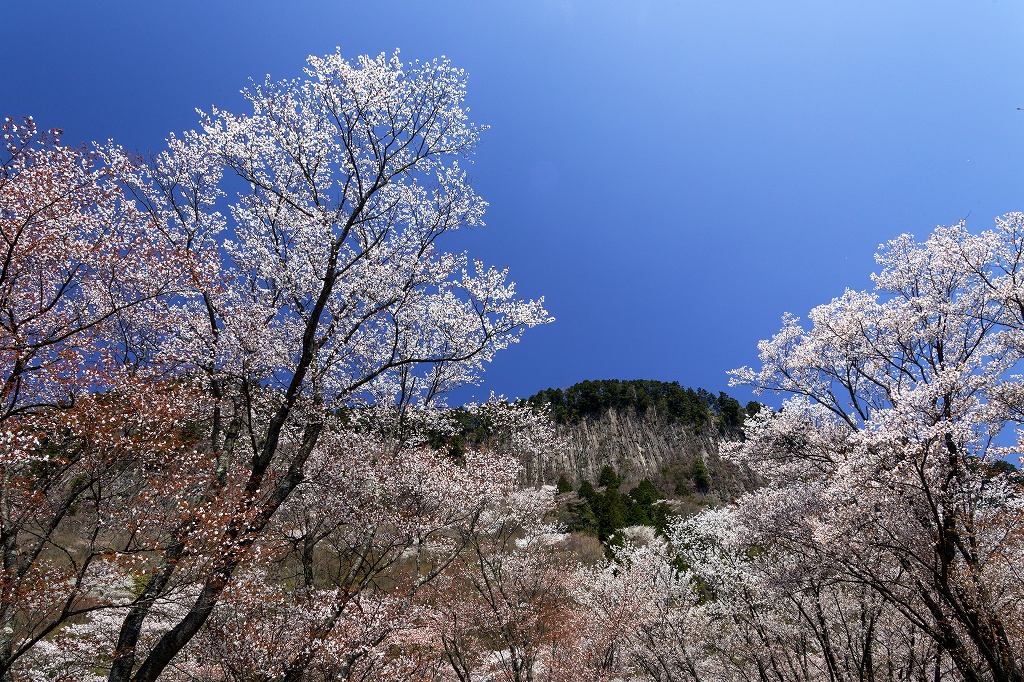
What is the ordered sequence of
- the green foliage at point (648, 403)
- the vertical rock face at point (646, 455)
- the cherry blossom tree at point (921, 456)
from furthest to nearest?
the green foliage at point (648, 403)
the vertical rock face at point (646, 455)
the cherry blossom tree at point (921, 456)

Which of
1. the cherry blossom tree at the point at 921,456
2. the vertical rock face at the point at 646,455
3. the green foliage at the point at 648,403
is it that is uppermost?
the green foliage at the point at 648,403

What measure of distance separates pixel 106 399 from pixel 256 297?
11.9 ft

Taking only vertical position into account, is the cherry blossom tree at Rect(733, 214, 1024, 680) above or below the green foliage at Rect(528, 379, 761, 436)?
below

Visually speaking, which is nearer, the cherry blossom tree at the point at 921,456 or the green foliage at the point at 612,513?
the cherry blossom tree at the point at 921,456

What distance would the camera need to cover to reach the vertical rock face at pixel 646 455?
78.2 meters

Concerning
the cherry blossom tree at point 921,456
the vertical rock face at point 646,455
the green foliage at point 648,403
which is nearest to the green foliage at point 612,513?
the vertical rock face at point 646,455

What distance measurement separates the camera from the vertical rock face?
78250 millimetres

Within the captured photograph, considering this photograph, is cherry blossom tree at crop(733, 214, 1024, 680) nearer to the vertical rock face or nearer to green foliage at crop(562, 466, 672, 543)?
green foliage at crop(562, 466, 672, 543)

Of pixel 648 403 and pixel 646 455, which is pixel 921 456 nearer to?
pixel 646 455

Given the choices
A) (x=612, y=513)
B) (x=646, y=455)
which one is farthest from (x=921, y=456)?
(x=646, y=455)

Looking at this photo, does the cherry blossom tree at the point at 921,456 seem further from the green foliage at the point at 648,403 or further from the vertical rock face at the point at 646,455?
the green foliage at the point at 648,403

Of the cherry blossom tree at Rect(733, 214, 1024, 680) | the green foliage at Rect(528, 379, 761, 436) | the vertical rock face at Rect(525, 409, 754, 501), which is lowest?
the cherry blossom tree at Rect(733, 214, 1024, 680)

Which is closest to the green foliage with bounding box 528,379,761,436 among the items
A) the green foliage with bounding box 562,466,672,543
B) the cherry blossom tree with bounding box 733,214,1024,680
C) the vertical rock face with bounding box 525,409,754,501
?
the vertical rock face with bounding box 525,409,754,501

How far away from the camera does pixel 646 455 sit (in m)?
96.6
